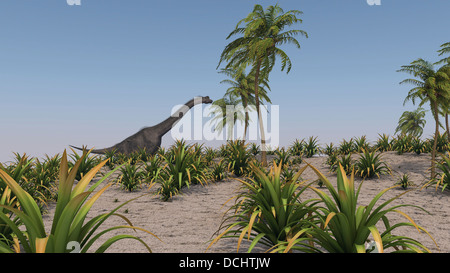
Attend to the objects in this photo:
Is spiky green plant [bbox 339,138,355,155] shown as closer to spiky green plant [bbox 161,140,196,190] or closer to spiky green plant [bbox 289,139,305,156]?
spiky green plant [bbox 289,139,305,156]

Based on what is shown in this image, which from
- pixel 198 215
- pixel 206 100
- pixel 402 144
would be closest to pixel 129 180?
pixel 198 215

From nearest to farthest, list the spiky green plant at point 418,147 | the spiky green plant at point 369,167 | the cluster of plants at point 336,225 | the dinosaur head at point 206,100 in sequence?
the cluster of plants at point 336,225 < the spiky green plant at point 369,167 < the spiky green plant at point 418,147 < the dinosaur head at point 206,100

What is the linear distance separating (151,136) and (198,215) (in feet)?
37.4

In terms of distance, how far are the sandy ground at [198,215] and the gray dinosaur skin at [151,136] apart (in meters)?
7.55

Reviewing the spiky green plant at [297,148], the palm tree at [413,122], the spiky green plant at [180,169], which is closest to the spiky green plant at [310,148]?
the spiky green plant at [297,148]

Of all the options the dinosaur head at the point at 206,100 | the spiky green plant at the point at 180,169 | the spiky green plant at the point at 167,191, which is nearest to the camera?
the spiky green plant at the point at 167,191

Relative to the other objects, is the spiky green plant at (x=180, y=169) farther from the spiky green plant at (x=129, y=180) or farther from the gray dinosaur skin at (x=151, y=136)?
the gray dinosaur skin at (x=151, y=136)

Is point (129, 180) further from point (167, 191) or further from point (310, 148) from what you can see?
point (310, 148)

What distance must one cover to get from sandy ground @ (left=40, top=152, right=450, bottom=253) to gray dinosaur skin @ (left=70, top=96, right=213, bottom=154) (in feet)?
24.8

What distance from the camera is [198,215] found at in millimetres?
5625

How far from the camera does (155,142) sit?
1608 centimetres

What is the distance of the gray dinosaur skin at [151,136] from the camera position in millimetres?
15555
